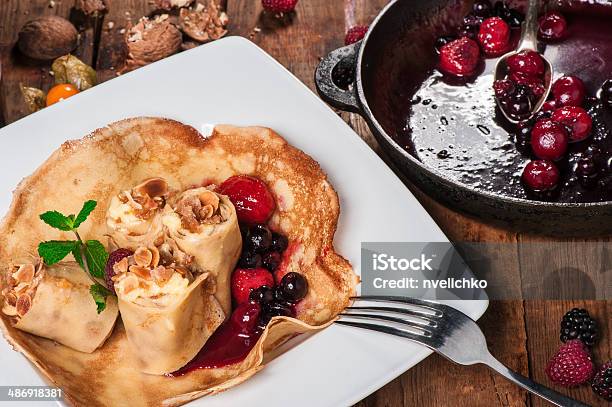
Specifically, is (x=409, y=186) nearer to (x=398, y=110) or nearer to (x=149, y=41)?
(x=398, y=110)

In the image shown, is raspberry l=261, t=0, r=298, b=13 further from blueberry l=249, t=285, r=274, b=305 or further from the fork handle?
the fork handle

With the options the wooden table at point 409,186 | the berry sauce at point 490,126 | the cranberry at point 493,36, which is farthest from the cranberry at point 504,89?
the wooden table at point 409,186

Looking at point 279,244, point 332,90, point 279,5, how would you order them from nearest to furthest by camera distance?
point 279,244
point 332,90
point 279,5

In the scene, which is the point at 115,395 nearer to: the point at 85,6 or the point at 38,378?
the point at 38,378

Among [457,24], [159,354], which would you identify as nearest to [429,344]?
[159,354]

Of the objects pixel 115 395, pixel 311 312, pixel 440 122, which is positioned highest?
pixel 440 122

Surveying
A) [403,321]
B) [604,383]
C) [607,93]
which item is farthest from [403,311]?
[607,93]

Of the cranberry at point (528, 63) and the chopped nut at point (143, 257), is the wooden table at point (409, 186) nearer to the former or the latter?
the cranberry at point (528, 63)
